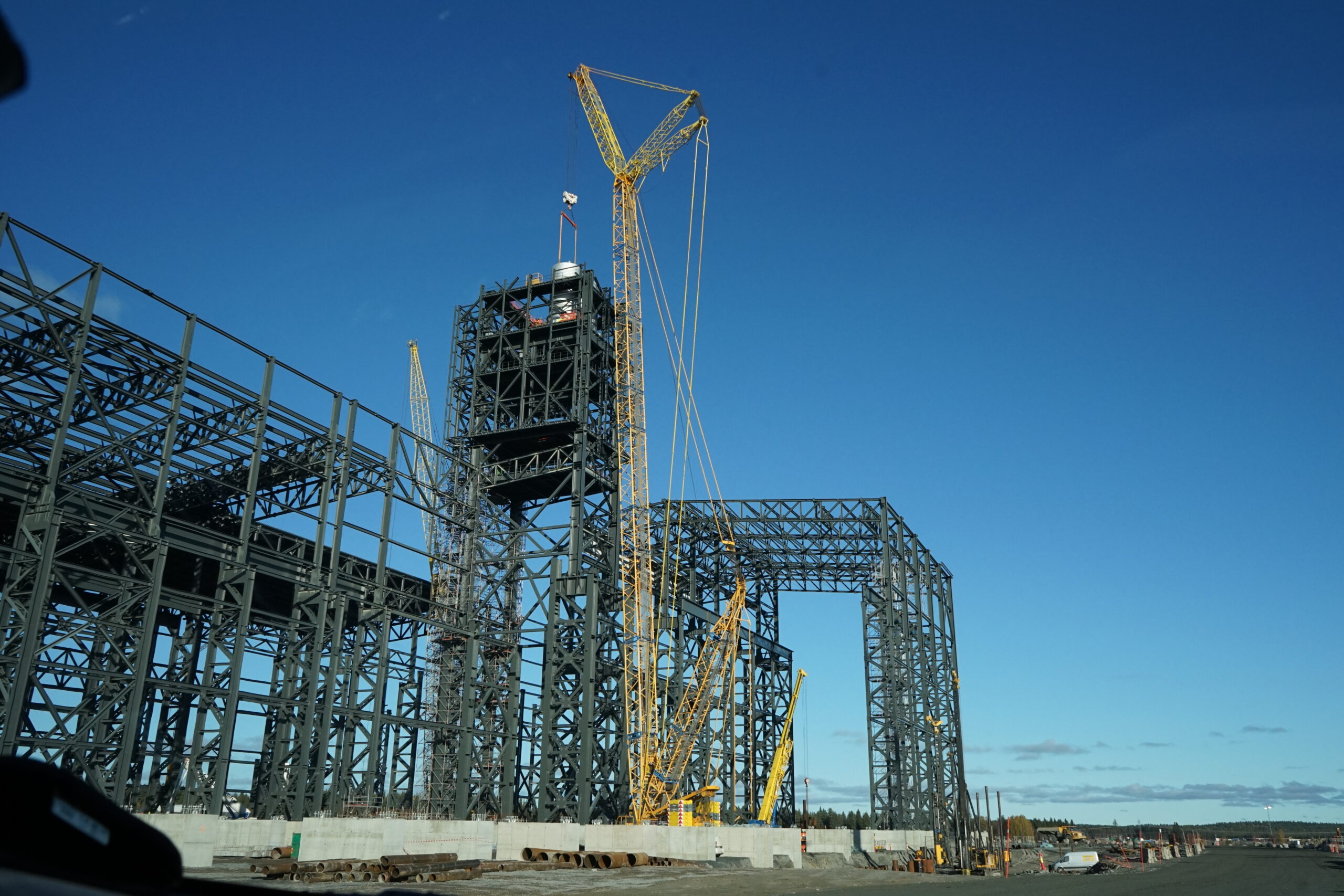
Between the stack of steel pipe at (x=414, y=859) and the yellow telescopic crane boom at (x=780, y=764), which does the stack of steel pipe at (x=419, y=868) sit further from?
the yellow telescopic crane boom at (x=780, y=764)

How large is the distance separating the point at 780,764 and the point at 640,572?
734 inches

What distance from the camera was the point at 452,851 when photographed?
37469mm

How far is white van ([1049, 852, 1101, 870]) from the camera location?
207ft

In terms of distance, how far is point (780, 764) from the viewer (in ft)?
213

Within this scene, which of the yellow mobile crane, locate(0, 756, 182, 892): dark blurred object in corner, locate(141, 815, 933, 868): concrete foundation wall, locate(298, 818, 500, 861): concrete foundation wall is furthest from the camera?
the yellow mobile crane

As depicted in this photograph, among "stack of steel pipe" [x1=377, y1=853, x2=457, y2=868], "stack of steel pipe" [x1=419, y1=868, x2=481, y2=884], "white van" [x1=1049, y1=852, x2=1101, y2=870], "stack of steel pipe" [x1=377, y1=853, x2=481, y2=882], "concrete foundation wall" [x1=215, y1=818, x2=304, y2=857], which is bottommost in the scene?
"white van" [x1=1049, y1=852, x2=1101, y2=870]

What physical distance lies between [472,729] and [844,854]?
75.0ft

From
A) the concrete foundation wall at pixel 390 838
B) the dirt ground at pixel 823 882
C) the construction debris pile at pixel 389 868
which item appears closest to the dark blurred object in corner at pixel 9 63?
the dirt ground at pixel 823 882

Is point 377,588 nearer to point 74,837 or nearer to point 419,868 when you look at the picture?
point 419,868

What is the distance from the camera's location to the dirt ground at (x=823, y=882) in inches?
1191

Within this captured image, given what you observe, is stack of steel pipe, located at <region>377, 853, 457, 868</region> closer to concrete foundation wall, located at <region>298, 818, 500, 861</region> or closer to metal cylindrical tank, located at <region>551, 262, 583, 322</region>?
concrete foundation wall, located at <region>298, 818, 500, 861</region>

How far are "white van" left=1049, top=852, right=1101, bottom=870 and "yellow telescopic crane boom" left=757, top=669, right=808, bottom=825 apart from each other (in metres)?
18.8

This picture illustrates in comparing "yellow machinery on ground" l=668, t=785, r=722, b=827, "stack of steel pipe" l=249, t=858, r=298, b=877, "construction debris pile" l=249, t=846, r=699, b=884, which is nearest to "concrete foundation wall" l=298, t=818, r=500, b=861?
"construction debris pile" l=249, t=846, r=699, b=884

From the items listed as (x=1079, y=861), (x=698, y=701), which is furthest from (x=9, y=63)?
(x=1079, y=861)
